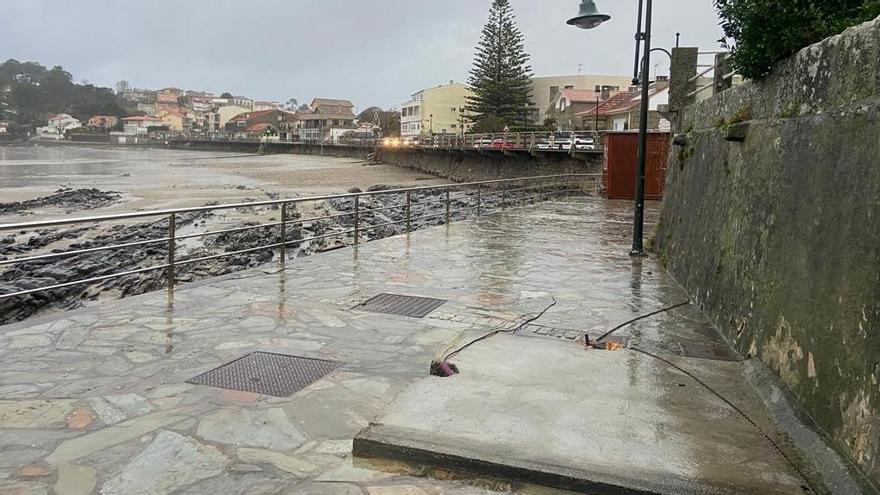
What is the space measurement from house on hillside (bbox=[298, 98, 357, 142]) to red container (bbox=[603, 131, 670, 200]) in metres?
83.2

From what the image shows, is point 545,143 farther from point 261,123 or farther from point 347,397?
point 261,123

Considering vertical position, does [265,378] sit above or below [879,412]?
below

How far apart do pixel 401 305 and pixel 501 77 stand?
58.3 m

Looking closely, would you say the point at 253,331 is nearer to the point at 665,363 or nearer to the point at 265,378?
the point at 265,378

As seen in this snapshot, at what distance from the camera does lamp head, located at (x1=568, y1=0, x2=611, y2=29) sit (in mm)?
9594

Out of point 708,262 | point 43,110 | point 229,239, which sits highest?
point 43,110

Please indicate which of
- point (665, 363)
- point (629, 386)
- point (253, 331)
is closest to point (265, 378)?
point (253, 331)

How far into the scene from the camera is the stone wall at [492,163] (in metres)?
35.5

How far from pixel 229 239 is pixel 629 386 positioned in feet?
46.2

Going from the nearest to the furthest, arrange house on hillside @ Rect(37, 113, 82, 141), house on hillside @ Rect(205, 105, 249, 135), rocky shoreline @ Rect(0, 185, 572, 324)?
rocky shoreline @ Rect(0, 185, 572, 324) < house on hillside @ Rect(37, 113, 82, 141) < house on hillside @ Rect(205, 105, 249, 135)

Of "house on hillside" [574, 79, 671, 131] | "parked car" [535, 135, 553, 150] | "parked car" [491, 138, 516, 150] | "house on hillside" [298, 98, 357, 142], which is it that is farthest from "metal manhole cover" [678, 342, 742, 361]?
"house on hillside" [298, 98, 357, 142]

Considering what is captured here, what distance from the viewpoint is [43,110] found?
146 metres

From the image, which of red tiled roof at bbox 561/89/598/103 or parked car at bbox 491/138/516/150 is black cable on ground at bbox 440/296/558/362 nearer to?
parked car at bbox 491/138/516/150

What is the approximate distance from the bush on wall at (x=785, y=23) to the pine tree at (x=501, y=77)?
186ft
